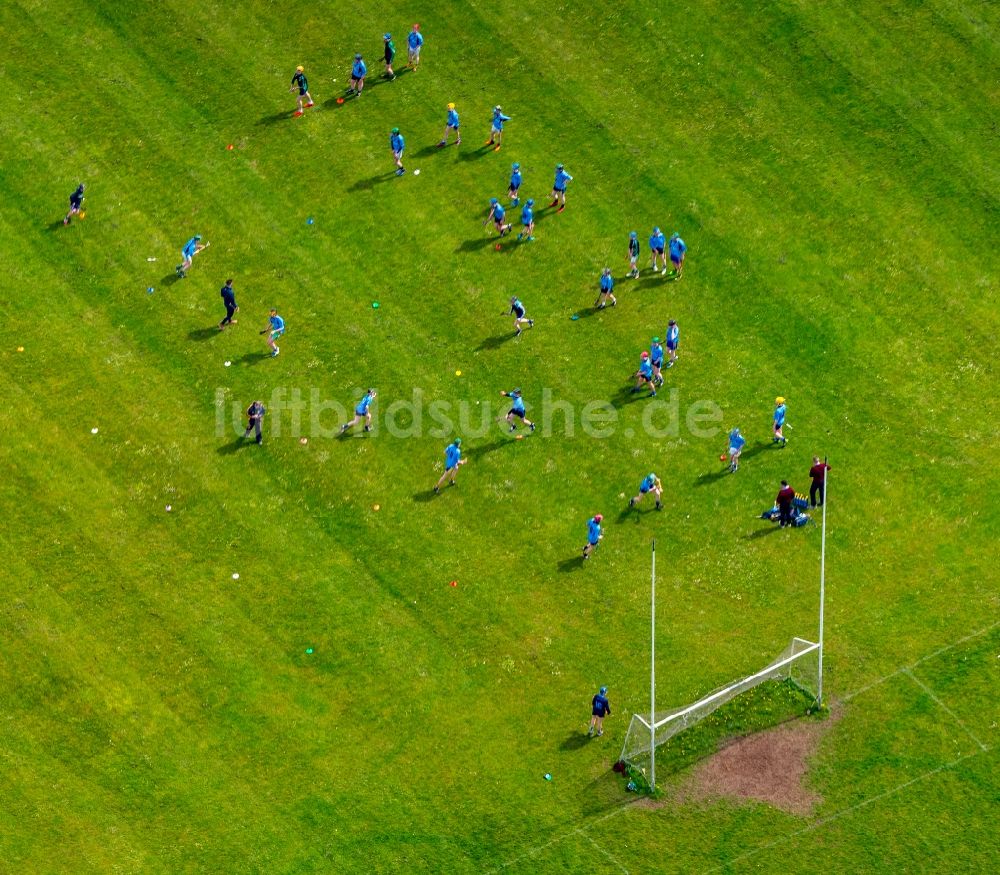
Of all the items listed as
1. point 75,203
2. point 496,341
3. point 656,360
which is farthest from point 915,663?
point 75,203

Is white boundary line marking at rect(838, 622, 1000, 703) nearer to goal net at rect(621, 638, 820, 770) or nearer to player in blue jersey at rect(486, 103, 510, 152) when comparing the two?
goal net at rect(621, 638, 820, 770)

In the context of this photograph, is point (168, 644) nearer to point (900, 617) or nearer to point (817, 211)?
point (900, 617)

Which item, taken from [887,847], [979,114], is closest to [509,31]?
[979,114]

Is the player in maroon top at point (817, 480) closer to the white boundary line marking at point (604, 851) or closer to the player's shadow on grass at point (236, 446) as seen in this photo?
the white boundary line marking at point (604, 851)

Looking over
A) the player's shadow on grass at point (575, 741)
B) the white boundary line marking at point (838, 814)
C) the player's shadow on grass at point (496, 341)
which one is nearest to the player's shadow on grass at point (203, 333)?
the player's shadow on grass at point (496, 341)

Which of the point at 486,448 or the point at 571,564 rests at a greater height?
the point at 486,448

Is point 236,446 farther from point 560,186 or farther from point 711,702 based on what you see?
point 711,702

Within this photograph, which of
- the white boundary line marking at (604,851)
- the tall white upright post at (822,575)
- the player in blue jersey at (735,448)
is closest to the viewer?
the white boundary line marking at (604,851)
